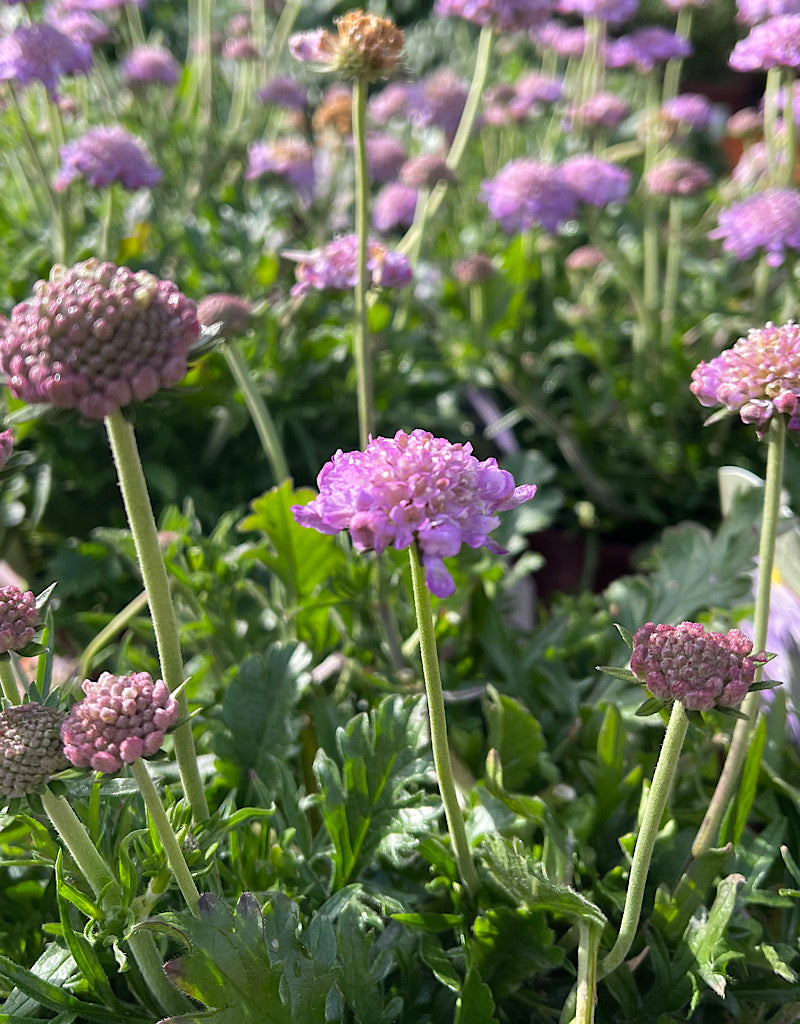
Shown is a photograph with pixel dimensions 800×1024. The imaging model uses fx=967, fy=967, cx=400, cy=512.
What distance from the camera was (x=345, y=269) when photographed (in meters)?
1.20

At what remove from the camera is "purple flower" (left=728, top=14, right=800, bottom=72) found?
132 cm

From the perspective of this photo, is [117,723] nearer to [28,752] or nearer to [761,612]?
[28,752]

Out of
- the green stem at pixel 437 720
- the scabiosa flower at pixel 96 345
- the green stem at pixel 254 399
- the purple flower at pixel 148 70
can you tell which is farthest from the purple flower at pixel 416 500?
the purple flower at pixel 148 70

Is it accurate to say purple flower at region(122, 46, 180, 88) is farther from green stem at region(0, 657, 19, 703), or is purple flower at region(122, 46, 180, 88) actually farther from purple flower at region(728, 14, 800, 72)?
green stem at region(0, 657, 19, 703)

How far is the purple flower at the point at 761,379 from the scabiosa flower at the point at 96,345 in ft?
1.37

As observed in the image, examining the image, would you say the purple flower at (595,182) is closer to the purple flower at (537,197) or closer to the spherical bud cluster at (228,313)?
the purple flower at (537,197)

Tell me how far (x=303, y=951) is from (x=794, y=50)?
1.28 meters

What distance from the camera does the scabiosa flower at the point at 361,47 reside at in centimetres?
102

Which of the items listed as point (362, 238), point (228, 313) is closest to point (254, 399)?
point (228, 313)

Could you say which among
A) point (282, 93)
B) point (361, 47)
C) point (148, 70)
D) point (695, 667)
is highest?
point (361, 47)

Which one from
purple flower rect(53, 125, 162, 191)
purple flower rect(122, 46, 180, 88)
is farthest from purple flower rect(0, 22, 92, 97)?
purple flower rect(122, 46, 180, 88)

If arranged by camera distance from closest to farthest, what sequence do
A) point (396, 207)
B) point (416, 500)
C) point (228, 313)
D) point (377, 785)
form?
1. point (416, 500)
2. point (377, 785)
3. point (228, 313)
4. point (396, 207)

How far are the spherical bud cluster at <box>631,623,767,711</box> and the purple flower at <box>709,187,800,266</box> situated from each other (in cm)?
95

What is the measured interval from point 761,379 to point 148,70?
187cm
